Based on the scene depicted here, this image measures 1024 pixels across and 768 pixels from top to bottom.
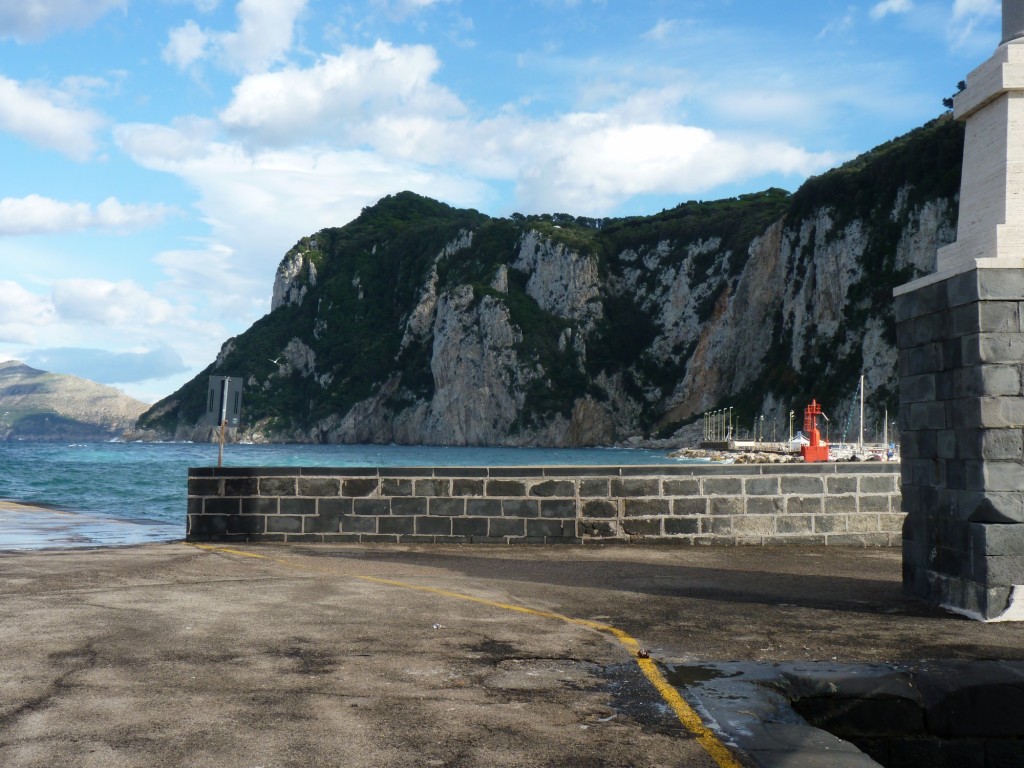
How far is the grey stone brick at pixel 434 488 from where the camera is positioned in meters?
13.6

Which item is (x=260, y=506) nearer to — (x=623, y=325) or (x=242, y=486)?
(x=242, y=486)

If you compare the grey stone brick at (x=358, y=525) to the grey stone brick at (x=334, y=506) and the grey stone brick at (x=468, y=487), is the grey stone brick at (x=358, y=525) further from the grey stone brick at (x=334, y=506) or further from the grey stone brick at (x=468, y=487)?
the grey stone brick at (x=468, y=487)

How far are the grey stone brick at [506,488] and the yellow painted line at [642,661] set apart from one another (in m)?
3.15

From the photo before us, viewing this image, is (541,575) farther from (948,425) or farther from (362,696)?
(362,696)

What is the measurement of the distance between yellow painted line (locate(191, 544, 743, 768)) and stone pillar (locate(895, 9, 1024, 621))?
2968mm

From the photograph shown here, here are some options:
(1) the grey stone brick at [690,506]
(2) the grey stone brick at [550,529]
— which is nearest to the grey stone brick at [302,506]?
(2) the grey stone brick at [550,529]

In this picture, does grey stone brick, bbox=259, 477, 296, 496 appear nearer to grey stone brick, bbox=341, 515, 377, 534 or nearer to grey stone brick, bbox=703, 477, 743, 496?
grey stone brick, bbox=341, 515, 377, 534

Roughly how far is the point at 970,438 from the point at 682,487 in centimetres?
587

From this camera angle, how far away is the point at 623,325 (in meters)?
164

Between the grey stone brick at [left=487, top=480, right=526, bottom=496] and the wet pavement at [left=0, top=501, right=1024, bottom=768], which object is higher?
the grey stone brick at [left=487, top=480, right=526, bottom=496]

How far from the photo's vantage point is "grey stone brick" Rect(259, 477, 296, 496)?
13656 mm

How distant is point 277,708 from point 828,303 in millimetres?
110070

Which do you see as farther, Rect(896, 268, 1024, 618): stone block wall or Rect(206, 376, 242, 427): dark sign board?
Rect(206, 376, 242, 427): dark sign board

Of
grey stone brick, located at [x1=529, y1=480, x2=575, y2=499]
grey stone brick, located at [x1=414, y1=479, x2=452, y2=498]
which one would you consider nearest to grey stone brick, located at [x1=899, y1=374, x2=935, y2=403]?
grey stone brick, located at [x1=529, y1=480, x2=575, y2=499]
